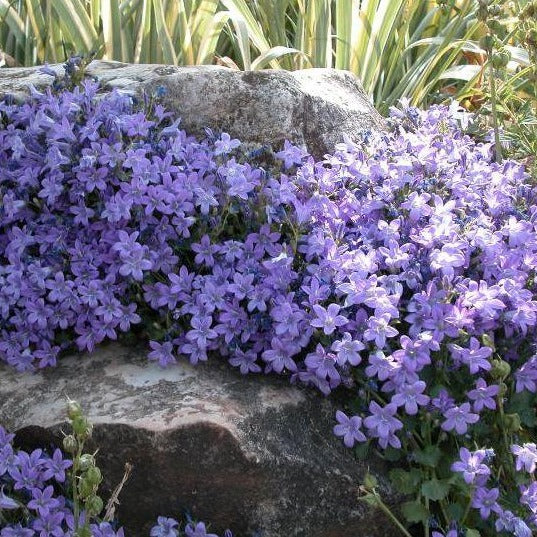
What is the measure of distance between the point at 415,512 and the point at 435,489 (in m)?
0.07

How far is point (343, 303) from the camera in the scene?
85.8 inches

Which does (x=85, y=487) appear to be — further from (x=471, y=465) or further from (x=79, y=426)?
(x=471, y=465)

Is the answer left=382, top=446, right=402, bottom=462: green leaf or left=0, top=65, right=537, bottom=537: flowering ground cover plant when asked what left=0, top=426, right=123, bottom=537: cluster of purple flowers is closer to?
left=0, top=65, right=537, bottom=537: flowering ground cover plant

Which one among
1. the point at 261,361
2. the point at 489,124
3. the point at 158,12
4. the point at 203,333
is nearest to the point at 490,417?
the point at 261,361

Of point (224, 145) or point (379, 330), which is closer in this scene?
point (379, 330)

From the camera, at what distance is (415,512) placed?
1995 mm

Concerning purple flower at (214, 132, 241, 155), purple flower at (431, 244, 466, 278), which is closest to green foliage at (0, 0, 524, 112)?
purple flower at (214, 132, 241, 155)

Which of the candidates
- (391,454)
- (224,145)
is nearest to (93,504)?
(391,454)

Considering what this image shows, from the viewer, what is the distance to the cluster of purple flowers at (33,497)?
1.91 meters

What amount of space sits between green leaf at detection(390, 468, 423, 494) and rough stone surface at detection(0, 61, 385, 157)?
114 cm

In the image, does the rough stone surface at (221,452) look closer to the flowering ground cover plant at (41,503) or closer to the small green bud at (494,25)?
the flowering ground cover plant at (41,503)

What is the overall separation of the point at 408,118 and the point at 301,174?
645 millimetres

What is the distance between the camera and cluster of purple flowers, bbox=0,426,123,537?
191cm

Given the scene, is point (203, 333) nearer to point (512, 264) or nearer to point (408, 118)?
point (512, 264)
